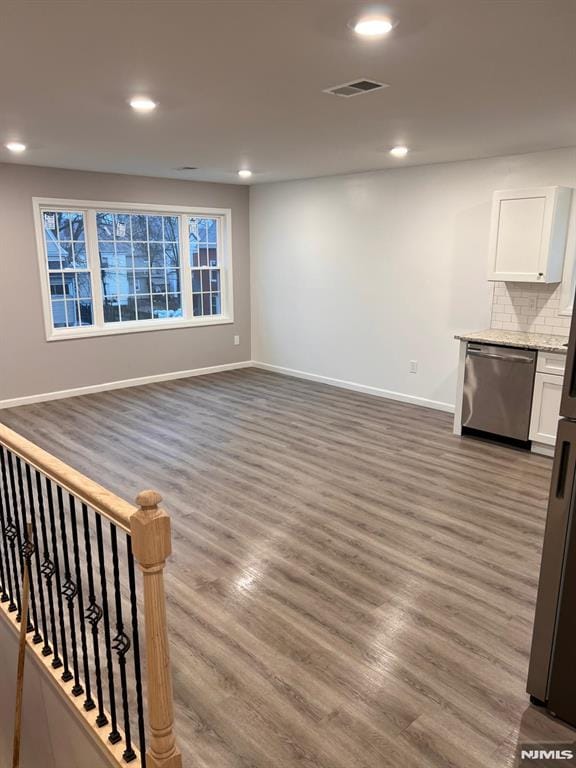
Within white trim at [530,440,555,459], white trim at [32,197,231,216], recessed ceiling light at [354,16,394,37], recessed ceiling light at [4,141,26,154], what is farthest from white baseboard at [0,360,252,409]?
recessed ceiling light at [354,16,394,37]

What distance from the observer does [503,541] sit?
3.44 m

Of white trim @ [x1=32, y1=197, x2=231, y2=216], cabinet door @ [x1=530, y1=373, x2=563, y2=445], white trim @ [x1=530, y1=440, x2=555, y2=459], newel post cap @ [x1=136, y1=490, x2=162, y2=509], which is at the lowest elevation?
white trim @ [x1=530, y1=440, x2=555, y2=459]

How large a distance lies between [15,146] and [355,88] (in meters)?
3.28

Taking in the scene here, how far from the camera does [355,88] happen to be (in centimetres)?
305

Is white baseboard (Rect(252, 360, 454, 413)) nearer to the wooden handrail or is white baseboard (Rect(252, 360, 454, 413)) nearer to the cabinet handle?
the cabinet handle

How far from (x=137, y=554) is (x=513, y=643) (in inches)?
73.2

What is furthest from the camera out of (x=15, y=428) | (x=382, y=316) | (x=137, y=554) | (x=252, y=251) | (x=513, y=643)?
(x=252, y=251)

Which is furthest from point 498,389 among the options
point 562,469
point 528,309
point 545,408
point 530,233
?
point 562,469

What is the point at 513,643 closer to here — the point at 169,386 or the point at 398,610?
the point at 398,610

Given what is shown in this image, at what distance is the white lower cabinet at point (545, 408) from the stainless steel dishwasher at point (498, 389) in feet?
0.17

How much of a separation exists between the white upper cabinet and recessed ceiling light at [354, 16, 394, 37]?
10.0 ft

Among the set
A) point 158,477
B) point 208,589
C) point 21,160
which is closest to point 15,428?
point 158,477

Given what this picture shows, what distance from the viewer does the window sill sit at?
6594 millimetres

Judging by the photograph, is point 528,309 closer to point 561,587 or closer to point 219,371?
point 561,587
